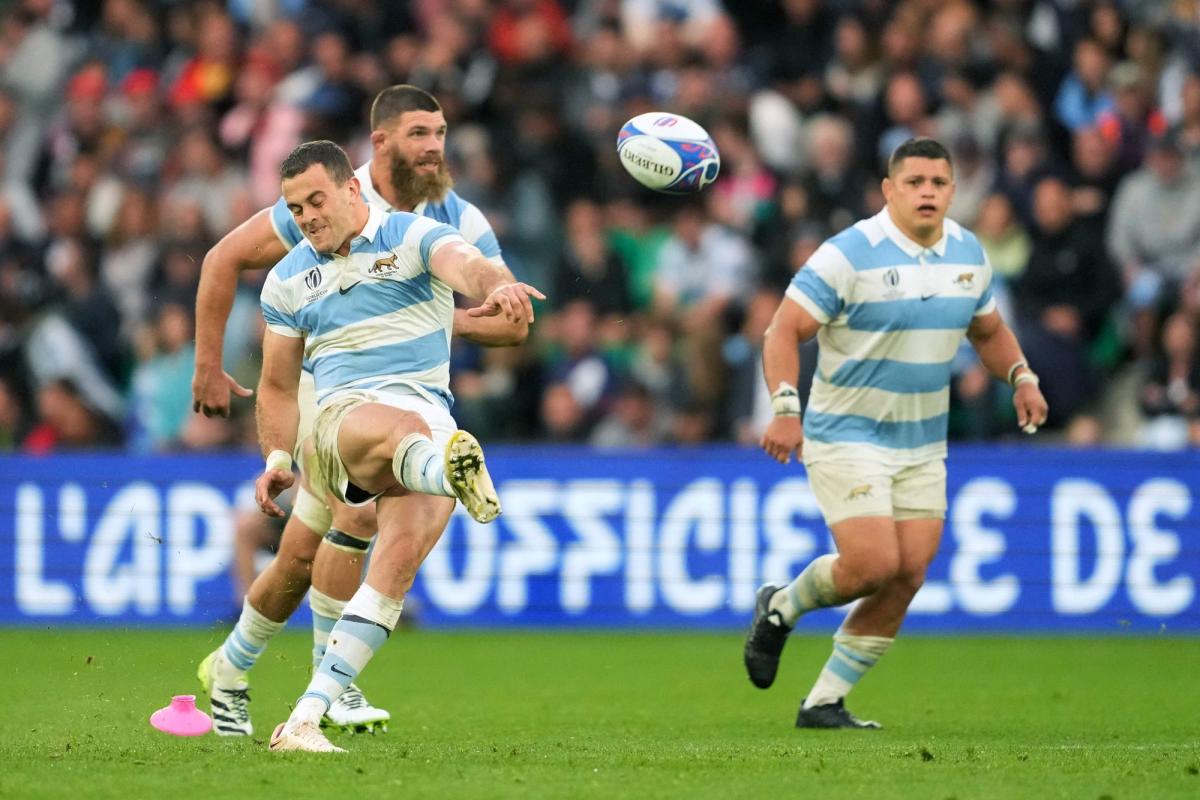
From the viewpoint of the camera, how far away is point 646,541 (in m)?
14.6

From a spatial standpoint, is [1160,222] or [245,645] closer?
[245,645]

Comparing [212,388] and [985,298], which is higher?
[985,298]

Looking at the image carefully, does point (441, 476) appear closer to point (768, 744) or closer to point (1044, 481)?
point (768, 744)

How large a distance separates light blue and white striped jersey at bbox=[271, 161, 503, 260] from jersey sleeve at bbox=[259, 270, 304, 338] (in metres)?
0.79

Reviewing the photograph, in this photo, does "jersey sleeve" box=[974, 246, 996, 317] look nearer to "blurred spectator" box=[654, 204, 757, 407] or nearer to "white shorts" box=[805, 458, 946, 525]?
"white shorts" box=[805, 458, 946, 525]

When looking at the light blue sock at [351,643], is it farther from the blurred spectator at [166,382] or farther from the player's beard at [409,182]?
the blurred spectator at [166,382]

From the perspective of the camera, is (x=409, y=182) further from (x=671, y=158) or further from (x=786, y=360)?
(x=786, y=360)

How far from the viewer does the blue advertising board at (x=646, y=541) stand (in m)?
14.1

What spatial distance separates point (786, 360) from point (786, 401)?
0.95 feet

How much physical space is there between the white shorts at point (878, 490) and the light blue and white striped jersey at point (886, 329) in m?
0.05

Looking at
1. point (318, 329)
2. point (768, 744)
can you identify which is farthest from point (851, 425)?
point (318, 329)

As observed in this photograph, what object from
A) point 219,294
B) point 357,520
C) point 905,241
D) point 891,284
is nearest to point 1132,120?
point 905,241

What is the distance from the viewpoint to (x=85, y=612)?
14.9 m

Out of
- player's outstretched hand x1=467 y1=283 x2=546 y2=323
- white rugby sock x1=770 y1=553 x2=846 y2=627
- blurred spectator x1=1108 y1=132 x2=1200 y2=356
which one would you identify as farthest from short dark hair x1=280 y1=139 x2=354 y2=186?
blurred spectator x1=1108 y1=132 x2=1200 y2=356
